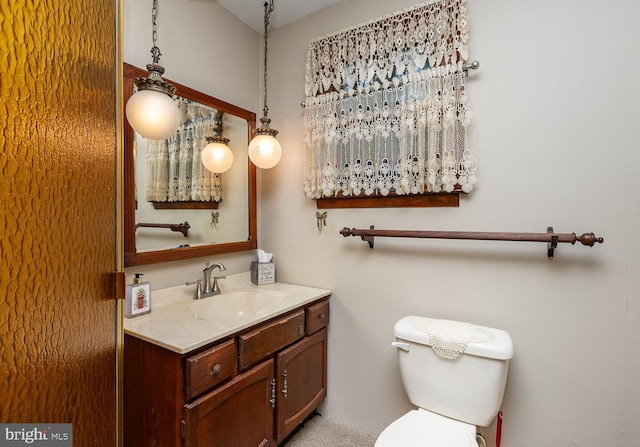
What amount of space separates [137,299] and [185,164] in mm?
741

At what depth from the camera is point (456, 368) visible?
1.27 meters

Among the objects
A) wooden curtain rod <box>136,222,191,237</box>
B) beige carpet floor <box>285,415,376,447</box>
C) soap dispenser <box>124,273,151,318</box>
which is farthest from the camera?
beige carpet floor <box>285,415,376,447</box>

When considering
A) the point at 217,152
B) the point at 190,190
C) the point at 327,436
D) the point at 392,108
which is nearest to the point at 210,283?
the point at 190,190

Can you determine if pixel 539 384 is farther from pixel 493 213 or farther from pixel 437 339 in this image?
pixel 493 213

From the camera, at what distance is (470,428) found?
4.03 feet

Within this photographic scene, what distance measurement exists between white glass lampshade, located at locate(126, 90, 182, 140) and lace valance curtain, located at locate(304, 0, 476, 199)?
Answer: 87cm

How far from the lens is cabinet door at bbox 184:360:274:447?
3.67ft

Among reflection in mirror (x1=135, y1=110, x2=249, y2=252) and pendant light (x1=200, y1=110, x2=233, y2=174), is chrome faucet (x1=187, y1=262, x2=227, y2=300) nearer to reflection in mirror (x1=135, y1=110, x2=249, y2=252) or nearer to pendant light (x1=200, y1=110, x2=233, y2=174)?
reflection in mirror (x1=135, y1=110, x2=249, y2=252)

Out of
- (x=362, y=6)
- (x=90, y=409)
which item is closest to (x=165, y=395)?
(x=90, y=409)

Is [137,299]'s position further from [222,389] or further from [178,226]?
[222,389]

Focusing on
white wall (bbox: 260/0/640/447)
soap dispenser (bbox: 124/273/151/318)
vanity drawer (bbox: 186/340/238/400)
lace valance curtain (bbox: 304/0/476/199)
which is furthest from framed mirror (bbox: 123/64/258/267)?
white wall (bbox: 260/0/640/447)

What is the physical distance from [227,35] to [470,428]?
241cm

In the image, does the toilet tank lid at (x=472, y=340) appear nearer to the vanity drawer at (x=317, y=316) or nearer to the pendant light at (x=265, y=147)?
the vanity drawer at (x=317, y=316)

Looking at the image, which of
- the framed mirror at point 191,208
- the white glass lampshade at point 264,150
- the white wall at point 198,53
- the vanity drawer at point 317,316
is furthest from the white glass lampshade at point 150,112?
the vanity drawer at point 317,316
